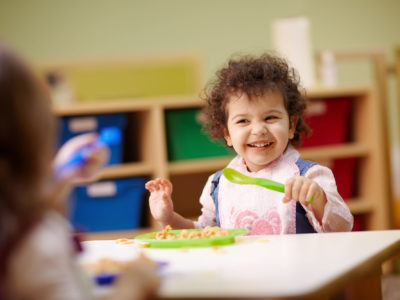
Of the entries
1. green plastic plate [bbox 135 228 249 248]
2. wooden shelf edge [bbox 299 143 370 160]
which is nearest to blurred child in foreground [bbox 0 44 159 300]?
green plastic plate [bbox 135 228 249 248]

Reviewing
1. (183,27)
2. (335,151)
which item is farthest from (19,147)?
(183,27)

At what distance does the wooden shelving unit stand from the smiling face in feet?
4.60

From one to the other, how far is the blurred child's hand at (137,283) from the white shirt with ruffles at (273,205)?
0.57 metres

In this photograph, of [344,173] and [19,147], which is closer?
[19,147]

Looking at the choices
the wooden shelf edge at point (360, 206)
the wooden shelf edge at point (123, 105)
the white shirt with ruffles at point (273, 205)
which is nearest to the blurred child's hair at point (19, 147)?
the white shirt with ruffles at point (273, 205)

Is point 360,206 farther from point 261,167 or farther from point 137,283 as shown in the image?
point 137,283

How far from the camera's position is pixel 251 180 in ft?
4.20

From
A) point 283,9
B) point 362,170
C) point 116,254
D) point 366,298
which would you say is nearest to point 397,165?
point 362,170

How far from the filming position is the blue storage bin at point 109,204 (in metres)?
2.74

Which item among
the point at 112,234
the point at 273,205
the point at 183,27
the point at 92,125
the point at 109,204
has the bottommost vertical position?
the point at 112,234

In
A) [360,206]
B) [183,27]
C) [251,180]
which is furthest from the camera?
[183,27]

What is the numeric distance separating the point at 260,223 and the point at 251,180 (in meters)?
0.10

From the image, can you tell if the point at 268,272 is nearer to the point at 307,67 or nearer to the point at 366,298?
the point at 366,298

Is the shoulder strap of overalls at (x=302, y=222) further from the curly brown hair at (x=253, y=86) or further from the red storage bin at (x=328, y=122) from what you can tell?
the red storage bin at (x=328, y=122)
